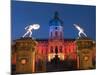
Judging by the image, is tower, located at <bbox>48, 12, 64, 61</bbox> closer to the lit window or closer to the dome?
the dome

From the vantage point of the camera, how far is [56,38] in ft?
5.75

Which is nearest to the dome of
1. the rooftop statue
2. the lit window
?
the rooftop statue

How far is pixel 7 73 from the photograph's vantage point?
5.21 feet

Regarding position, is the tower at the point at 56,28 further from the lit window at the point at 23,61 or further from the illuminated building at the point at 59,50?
the lit window at the point at 23,61

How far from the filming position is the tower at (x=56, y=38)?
5.70 feet

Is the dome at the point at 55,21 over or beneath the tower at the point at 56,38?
over

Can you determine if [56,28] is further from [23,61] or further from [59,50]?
[23,61]

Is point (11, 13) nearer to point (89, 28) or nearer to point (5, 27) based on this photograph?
point (5, 27)

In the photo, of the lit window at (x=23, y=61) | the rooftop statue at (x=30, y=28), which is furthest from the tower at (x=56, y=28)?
the lit window at (x=23, y=61)

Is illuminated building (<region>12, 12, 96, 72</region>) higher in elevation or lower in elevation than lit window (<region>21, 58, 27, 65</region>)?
higher

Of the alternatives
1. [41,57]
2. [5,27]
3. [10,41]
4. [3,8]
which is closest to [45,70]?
[41,57]

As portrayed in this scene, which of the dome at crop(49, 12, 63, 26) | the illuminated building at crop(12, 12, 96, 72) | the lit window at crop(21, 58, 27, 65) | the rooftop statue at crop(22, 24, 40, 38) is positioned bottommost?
the lit window at crop(21, 58, 27, 65)

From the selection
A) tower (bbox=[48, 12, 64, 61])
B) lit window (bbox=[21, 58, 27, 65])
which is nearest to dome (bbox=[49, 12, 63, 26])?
tower (bbox=[48, 12, 64, 61])

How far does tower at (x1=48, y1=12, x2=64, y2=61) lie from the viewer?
1.74 meters
